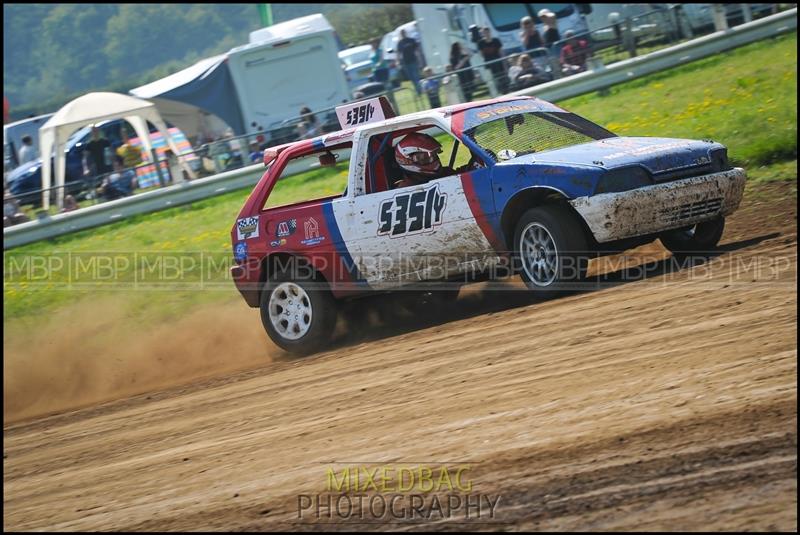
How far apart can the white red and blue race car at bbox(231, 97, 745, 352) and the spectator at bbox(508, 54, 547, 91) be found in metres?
7.60

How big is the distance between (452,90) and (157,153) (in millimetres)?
6559

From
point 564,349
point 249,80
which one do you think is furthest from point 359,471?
point 249,80

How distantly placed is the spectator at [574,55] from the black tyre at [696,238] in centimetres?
823

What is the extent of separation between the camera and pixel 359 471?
5.02m

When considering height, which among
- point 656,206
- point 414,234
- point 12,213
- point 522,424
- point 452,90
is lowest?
point 522,424

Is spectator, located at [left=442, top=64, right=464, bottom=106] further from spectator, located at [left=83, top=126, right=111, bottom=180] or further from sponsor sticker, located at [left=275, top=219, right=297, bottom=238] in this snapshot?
sponsor sticker, located at [left=275, top=219, right=297, bottom=238]

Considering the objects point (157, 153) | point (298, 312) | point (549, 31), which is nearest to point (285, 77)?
point (157, 153)

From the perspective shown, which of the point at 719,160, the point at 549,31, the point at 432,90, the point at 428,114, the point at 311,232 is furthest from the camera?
the point at 549,31

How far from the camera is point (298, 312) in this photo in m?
9.27

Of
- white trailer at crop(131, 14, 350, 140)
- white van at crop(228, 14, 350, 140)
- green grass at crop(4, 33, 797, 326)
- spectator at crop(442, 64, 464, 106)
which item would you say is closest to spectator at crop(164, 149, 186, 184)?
green grass at crop(4, 33, 797, 326)

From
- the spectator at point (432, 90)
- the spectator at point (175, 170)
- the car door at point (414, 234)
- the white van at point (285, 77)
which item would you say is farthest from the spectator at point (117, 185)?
the car door at point (414, 234)

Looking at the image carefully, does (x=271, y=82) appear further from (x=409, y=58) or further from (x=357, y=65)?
(x=357, y=65)

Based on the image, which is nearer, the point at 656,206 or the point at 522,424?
the point at 522,424

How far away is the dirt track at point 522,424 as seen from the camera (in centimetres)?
416
